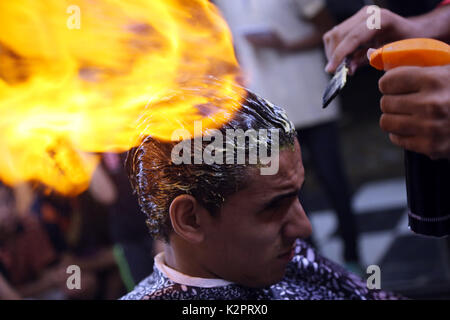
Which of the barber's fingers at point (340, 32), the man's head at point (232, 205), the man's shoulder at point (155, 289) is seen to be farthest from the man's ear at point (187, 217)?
the barber's fingers at point (340, 32)

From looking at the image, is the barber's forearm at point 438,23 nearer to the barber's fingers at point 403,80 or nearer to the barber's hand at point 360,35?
the barber's hand at point 360,35

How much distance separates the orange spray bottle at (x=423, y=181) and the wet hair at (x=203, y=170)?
0.25 metres

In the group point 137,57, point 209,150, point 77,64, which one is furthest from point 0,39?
point 209,150

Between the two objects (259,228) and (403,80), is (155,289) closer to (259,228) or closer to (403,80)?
(259,228)

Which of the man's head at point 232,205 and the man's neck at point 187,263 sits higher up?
the man's head at point 232,205

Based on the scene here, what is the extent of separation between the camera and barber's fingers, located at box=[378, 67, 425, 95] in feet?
2.58

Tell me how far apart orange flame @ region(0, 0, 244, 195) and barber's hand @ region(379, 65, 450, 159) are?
446 mm

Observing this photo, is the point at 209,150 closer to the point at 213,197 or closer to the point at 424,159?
the point at 213,197

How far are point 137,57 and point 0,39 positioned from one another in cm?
36

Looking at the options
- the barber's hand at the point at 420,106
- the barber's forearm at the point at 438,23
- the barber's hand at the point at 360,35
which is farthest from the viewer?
the barber's forearm at the point at 438,23

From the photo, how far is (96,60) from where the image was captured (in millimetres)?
1206

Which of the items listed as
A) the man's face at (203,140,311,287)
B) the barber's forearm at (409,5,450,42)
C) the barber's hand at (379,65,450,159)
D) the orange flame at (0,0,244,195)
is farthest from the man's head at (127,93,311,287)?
the barber's forearm at (409,5,450,42)

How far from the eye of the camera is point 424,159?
0.94m

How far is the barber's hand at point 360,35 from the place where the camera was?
3.85 ft
